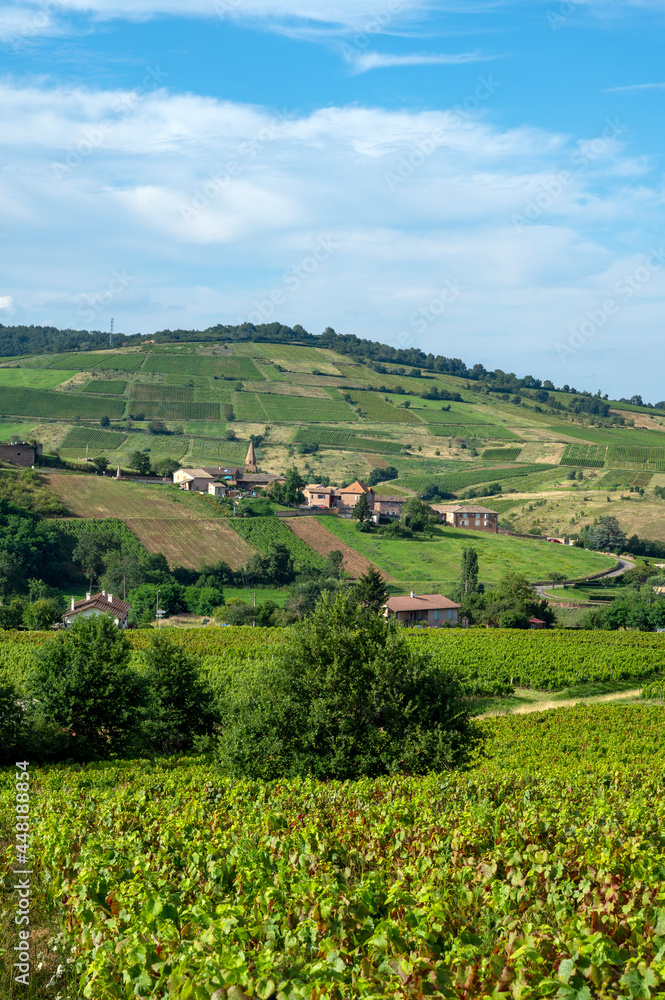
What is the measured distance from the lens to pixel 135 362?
191 metres

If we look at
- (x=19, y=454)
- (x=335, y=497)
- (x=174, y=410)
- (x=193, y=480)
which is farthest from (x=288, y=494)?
(x=174, y=410)

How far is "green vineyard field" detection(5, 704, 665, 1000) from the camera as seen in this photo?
604 centimetres

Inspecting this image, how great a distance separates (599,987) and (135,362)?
19550 cm

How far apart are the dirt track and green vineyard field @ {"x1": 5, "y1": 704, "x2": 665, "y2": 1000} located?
7074 cm

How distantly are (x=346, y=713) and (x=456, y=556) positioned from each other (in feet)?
240

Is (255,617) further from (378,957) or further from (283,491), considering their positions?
(378,957)

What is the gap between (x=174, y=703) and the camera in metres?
31.4

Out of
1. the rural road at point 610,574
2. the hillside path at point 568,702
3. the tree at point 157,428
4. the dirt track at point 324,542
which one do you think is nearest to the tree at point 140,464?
the dirt track at point 324,542

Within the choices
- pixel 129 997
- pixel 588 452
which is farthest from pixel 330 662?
pixel 588 452

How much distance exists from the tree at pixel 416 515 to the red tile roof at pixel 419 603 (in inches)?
1179

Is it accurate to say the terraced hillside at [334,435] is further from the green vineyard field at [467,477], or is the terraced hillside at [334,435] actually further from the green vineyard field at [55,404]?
the green vineyard field at [55,404]

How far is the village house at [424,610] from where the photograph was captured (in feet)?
232

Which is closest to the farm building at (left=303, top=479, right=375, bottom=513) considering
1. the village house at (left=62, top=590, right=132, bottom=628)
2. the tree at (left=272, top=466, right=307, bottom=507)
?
the tree at (left=272, top=466, right=307, bottom=507)

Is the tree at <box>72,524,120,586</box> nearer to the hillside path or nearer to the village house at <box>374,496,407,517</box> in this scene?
the village house at <box>374,496,407,517</box>
